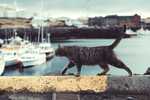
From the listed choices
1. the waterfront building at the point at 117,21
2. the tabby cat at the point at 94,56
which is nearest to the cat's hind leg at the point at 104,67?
the tabby cat at the point at 94,56

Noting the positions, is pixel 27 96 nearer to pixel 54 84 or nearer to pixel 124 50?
pixel 54 84

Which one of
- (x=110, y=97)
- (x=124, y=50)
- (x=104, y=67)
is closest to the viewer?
(x=110, y=97)

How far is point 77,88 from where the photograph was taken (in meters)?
5.94

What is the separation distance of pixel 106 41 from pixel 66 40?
1.05 meters

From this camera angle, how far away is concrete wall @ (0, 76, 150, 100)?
19.2ft

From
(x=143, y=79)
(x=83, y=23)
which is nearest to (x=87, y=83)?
(x=143, y=79)

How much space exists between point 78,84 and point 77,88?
0.06 m

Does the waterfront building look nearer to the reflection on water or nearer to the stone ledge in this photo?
the reflection on water

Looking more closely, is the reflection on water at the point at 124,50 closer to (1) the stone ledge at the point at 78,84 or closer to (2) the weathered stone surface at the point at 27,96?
(1) the stone ledge at the point at 78,84

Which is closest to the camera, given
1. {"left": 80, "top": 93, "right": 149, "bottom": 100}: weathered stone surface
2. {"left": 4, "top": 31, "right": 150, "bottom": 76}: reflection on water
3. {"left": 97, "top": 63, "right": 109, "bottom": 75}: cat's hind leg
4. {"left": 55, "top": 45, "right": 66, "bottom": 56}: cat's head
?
{"left": 80, "top": 93, "right": 149, "bottom": 100}: weathered stone surface

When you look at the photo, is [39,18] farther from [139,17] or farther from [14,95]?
[14,95]

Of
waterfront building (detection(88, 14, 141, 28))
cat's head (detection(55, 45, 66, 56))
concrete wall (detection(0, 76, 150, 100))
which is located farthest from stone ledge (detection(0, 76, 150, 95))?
waterfront building (detection(88, 14, 141, 28))

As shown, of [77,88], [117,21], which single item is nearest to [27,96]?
[77,88]

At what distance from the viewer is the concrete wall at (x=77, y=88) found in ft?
19.2
